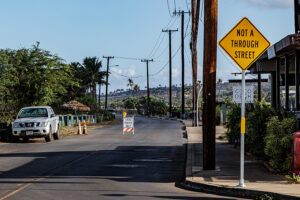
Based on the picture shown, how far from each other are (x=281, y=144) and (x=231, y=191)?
8.14 feet

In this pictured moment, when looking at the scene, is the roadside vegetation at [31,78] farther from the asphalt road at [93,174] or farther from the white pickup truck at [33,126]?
the asphalt road at [93,174]

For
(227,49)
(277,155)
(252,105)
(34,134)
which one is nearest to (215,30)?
(227,49)

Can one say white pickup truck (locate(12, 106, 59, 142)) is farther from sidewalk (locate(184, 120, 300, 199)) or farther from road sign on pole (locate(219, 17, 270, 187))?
road sign on pole (locate(219, 17, 270, 187))

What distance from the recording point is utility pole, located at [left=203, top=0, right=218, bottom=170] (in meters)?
12.8

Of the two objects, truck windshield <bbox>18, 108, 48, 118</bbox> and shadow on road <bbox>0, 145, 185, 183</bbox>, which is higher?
truck windshield <bbox>18, 108, 48, 118</bbox>

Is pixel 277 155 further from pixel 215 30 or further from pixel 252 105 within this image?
pixel 252 105

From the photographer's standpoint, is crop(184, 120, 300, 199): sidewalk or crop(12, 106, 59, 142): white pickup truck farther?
crop(12, 106, 59, 142): white pickup truck

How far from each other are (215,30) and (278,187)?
15.3 ft

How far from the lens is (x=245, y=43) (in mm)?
10672

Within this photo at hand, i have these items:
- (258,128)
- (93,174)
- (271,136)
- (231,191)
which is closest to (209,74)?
(271,136)

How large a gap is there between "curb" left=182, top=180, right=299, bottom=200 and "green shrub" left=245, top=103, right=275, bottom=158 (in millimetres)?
4369

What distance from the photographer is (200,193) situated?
10.2 meters

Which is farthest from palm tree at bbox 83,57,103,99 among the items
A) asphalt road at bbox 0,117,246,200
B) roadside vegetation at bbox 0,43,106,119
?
asphalt road at bbox 0,117,246,200

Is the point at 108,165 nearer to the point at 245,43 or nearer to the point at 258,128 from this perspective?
the point at 258,128
